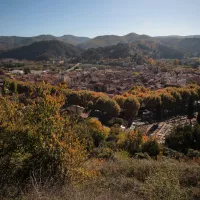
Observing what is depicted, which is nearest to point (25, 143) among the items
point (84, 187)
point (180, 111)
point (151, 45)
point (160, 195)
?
point (84, 187)

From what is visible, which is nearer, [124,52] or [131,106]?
[131,106]

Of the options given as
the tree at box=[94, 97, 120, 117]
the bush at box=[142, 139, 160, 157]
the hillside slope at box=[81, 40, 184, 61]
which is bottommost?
the bush at box=[142, 139, 160, 157]

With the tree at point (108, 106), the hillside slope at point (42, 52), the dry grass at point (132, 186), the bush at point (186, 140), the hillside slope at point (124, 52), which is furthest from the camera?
the hillside slope at point (42, 52)

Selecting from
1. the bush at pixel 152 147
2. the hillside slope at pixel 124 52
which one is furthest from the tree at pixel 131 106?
the hillside slope at pixel 124 52

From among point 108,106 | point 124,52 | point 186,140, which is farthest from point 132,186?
point 124,52

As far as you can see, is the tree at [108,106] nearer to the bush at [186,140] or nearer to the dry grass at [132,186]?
the bush at [186,140]

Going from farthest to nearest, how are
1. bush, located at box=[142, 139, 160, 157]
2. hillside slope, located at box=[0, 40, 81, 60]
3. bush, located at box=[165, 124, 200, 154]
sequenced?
hillside slope, located at box=[0, 40, 81, 60]
bush, located at box=[165, 124, 200, 154]
bush, located at box=[142, 139, 160, 157]

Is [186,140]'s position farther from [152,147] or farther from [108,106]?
[108,106]

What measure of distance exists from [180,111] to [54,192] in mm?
25103

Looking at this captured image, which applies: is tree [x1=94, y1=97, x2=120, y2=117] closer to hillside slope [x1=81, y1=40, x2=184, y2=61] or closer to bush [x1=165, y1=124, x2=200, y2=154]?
bush [x1=165, y1=124, x2=200, y2=154]

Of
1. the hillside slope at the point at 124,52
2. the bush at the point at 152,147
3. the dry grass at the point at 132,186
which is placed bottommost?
the bush at the point at 152,147

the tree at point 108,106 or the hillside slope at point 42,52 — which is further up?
the hillside slope at point 42,52

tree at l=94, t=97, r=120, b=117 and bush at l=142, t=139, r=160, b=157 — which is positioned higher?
tree at l=94, t=97, r=120, b=117

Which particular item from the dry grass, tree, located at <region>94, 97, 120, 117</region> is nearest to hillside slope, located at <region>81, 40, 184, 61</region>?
tree, located at <region>94, 97, 120, 117</region>
